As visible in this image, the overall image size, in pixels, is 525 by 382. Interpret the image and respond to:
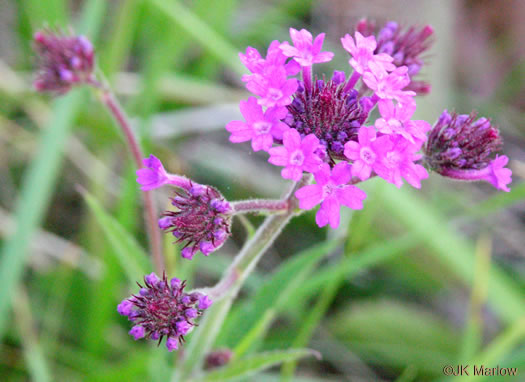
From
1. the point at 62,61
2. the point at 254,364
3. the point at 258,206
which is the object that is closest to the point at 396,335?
the point at 254,364

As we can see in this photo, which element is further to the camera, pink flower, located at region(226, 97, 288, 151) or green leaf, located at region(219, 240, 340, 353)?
green leaf, located at region(219, 240, 340, 353)

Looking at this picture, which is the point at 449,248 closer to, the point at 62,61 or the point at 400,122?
the point at 400,122

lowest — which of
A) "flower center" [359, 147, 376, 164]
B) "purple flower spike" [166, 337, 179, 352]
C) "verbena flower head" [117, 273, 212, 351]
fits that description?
"purple flower spike" [166, 337, 179, 352]

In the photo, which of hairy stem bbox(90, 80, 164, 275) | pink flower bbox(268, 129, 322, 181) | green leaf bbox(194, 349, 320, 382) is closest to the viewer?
pink flower bbox(268, 129, 322, 181)

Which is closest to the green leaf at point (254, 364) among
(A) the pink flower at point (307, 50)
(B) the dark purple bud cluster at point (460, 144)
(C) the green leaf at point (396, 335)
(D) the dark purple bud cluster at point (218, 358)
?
(D) the dark purple bud cluster at point (218, 358)

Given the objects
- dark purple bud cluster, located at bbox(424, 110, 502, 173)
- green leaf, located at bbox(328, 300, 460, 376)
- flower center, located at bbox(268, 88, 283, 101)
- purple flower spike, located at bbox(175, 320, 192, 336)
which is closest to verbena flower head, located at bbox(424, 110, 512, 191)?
dark purple bud cluster, located at bbox(424, 110, 502, 173)

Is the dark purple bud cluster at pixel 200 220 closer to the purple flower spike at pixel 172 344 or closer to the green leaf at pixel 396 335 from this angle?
the purple flower spike at pixel 172 344

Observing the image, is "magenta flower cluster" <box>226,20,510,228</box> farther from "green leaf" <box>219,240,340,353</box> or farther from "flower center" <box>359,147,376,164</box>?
"green leaf" <box>219,240,340,353</box>
